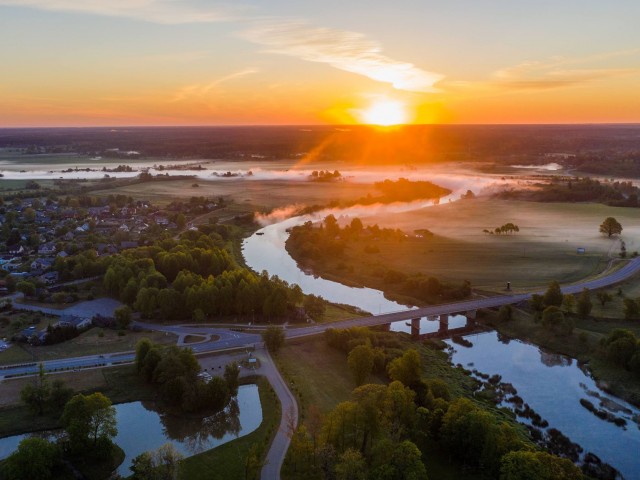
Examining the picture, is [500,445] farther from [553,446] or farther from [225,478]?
[225,478]

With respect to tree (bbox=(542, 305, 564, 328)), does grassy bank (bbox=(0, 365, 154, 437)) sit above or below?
below

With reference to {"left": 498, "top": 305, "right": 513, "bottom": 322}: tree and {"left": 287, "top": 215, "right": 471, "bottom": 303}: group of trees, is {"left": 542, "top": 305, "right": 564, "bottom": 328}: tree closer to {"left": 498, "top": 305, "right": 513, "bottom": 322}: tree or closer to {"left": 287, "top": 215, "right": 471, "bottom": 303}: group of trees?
{"left": 498, "top": 305, "right": 513, "bottom": 322}: tree

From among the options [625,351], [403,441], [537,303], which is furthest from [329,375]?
[537,303]

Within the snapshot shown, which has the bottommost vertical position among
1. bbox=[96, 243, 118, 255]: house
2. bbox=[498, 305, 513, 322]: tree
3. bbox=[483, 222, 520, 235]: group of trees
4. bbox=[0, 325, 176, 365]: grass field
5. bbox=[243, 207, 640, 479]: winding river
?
bbox=[243, 207, 640, 479]: winding river

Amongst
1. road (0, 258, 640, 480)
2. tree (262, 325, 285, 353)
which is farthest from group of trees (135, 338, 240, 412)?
tree (262, 325, 285, 353)

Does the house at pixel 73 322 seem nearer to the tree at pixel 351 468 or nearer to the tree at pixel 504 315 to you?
the tree at pixel 351 468

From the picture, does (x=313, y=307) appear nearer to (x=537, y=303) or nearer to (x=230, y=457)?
(x=230, y=457)

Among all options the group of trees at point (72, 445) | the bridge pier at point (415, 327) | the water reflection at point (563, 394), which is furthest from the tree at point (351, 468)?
the bridge pier at point (415, 327)

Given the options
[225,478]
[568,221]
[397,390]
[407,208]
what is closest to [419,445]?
[397,390]
